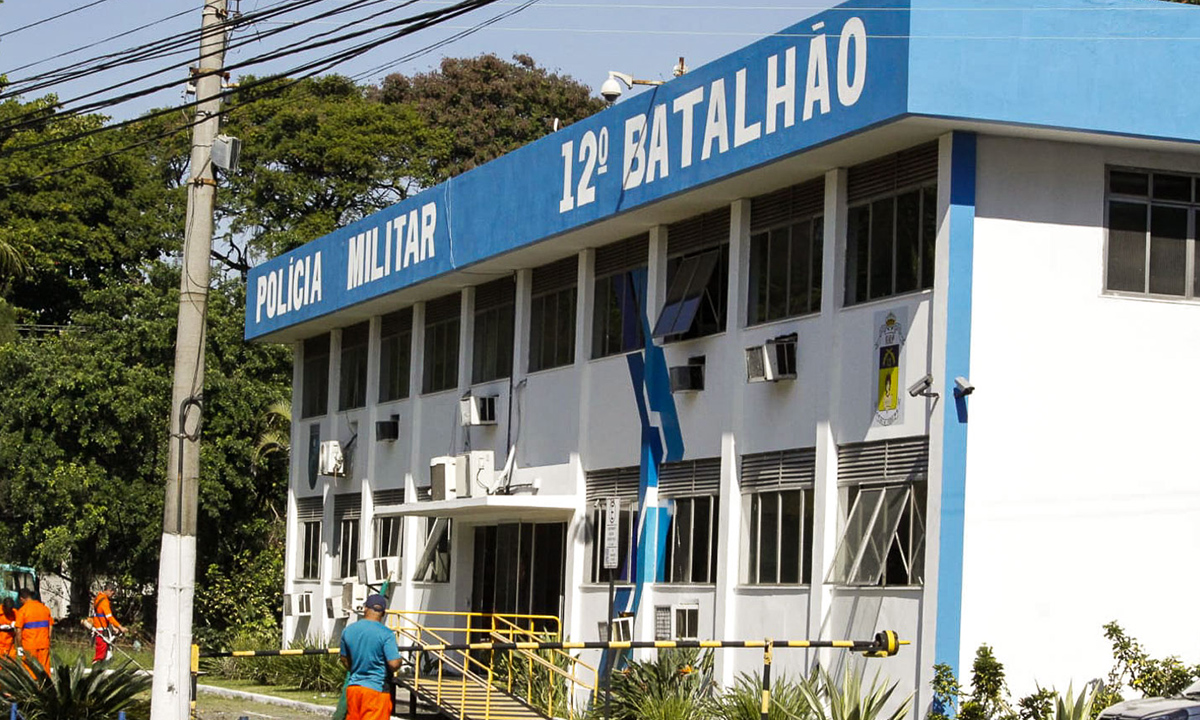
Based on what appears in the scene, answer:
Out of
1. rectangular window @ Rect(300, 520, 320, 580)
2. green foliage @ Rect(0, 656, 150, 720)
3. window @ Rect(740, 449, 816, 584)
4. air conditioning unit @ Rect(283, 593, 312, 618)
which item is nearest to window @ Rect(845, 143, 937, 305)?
window @ Rect(740, 449, 816, 584)

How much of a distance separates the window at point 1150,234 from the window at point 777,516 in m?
3.90

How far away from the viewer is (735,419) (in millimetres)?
21922

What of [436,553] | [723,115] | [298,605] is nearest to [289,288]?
[298,605]

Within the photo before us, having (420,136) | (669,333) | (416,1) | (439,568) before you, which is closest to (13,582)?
(439,568)

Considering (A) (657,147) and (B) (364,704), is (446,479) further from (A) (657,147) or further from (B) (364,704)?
(B) (364,704)

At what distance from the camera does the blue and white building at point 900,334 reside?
714 inches

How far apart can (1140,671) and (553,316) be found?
11.6 meters

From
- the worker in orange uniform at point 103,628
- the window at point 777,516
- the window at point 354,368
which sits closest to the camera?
the window at point 777,516

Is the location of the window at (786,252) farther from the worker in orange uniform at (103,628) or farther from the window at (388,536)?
the worker in orange uniform at (103,628)

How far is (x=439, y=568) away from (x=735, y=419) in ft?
31.8

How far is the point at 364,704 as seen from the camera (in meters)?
15.5

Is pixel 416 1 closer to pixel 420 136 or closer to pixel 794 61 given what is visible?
pixel 794 61

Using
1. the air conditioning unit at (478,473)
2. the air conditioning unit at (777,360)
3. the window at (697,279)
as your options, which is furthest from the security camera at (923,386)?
the air conditioning unit at (478,473)

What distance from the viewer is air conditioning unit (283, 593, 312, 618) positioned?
115 feet
